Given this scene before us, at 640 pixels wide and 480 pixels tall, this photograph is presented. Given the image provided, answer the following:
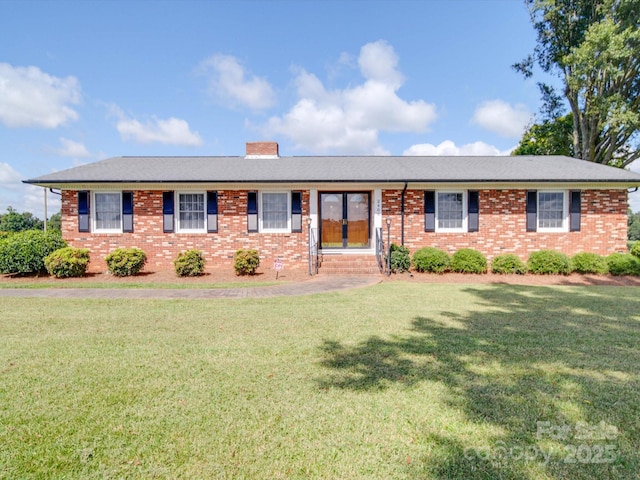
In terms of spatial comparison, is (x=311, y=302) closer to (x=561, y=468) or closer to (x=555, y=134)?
(x=561, y=468)

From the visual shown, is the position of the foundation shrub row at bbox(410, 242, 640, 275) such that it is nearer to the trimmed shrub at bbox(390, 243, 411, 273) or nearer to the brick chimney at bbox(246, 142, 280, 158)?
the trimmed shrub at bbox(390, 243, 411, 273)

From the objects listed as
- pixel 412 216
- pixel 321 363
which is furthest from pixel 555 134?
pixel 321 363

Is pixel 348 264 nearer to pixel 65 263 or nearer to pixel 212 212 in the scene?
pixel 212 212

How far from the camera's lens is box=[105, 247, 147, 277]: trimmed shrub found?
10531 mm

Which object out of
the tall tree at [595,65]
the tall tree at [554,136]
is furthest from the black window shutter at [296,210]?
the tall tree at [554,136]

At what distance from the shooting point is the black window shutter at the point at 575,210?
1220 centimetres

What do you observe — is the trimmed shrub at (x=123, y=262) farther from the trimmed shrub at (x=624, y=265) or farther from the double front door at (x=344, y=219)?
the trimmed shrub at (x=624, y=265)

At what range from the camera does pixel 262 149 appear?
15.7 metres

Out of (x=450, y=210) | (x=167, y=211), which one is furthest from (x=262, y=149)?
(x=450, y=210)

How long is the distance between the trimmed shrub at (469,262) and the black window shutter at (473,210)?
4.09 feet

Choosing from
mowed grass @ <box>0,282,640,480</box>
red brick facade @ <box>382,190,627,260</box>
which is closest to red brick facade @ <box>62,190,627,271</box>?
red brick facade @ <box>382,190,627,260</box>

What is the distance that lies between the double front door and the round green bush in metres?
4.54

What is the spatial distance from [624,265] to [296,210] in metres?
10.8

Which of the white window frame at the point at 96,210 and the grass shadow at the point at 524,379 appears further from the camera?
the white window frame at the point at 96,210
